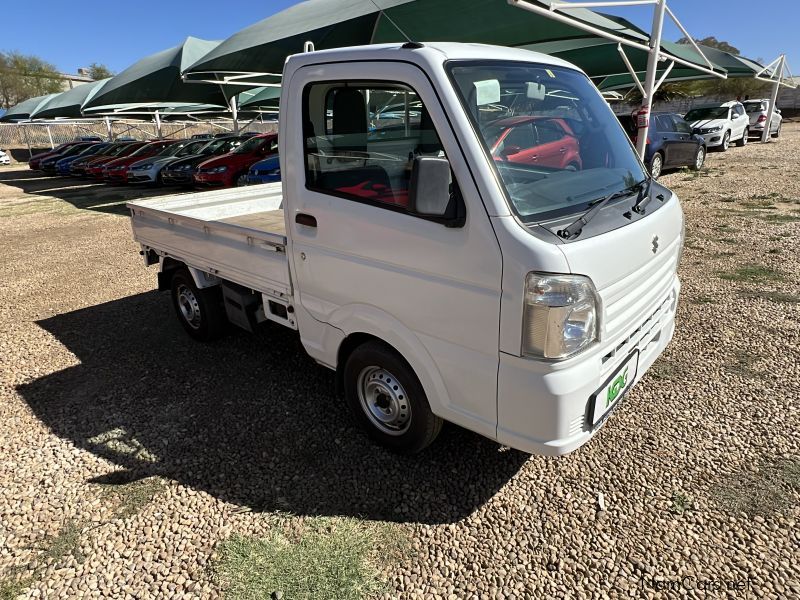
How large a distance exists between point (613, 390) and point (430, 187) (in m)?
1.31

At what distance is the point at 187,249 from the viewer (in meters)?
4.16

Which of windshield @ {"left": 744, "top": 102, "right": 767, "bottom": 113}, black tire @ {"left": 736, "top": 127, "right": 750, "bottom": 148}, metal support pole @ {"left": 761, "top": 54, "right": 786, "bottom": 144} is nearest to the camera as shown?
black tire @ {"left": 736, "top": 127, "right": 750, "bottom": 148}

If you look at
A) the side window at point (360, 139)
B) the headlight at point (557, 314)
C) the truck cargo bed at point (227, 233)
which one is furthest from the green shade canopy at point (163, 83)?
the headlight at point (557, 314)

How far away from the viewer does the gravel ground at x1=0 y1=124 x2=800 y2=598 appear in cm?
229

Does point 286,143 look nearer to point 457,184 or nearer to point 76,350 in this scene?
point 457,184

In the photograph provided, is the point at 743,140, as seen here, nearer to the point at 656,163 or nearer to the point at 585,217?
the point at 656,163

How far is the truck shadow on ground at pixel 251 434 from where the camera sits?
2766 mm

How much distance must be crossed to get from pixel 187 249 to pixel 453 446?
2.71 meters

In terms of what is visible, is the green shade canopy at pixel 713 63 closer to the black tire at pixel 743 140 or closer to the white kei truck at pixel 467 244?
the black tire at pixel 743 140

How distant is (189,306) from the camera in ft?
15.2

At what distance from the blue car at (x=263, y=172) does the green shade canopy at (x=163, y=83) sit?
556cm

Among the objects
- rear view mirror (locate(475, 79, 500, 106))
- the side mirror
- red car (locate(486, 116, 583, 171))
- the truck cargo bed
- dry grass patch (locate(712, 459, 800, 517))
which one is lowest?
dry grass patch (locate(712, 459, 800, 517))

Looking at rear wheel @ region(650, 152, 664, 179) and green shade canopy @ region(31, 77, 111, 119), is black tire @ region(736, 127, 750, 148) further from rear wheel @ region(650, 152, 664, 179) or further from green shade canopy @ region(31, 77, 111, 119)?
green shade canopy @ region(31, 77, 111, 119)

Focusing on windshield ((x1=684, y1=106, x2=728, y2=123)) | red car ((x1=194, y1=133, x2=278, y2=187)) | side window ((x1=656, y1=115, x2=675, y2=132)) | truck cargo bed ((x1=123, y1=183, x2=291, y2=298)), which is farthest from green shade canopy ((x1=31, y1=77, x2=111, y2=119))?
windshield ((x1=684, y1=106, x2=728, y2=123))
